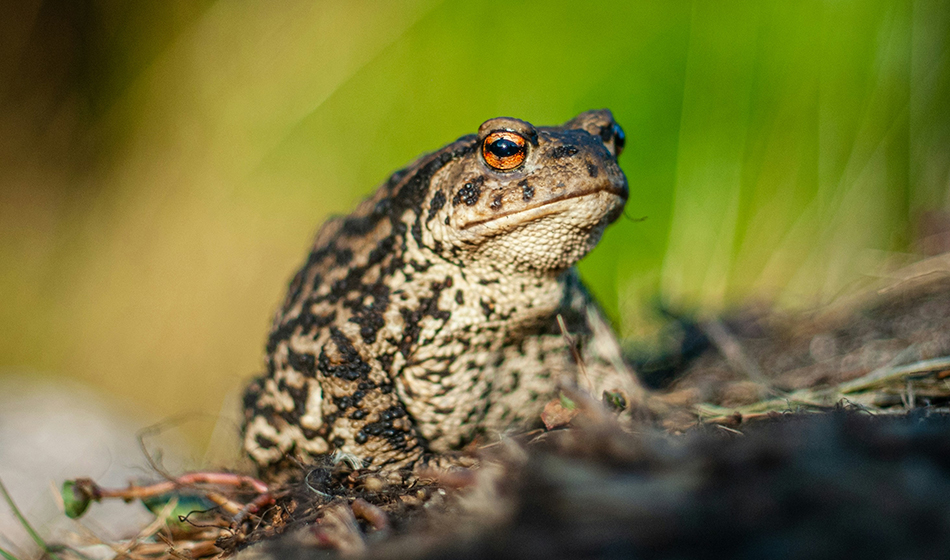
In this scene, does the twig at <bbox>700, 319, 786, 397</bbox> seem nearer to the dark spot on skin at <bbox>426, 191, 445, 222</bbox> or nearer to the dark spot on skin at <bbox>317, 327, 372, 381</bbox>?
the dark spot on skin at <bbox>426, 191, 445, 222</bbox>

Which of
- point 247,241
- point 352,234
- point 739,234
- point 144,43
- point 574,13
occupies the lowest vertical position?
point 739,234

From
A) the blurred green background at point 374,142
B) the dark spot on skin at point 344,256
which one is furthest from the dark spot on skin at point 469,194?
the blurred green background at point 374,142

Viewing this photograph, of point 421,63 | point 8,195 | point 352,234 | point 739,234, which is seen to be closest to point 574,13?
point 421,63

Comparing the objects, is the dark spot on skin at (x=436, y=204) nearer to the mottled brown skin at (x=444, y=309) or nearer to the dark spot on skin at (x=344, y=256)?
the mottled brown skin at (x=444, y=309)

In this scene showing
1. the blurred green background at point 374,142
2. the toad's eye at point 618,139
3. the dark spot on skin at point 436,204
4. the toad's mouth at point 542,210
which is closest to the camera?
the toad's mouth at point 542,210

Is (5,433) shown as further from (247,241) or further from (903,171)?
(903,171)

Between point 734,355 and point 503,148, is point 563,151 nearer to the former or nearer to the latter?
point 503,148

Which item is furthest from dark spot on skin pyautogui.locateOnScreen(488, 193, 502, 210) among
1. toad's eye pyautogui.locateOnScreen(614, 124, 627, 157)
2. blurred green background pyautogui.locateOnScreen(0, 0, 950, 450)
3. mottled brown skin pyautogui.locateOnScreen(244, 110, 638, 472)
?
blurred green background pyautogui.locateOnScreen(0, 0, 950, 450)
